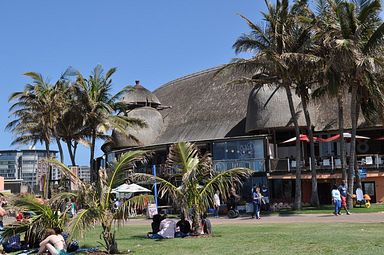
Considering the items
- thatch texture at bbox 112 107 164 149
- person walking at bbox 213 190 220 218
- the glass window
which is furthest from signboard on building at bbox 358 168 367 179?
thatch texture at bbox 112 107 164 149

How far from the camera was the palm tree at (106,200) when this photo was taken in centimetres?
1388

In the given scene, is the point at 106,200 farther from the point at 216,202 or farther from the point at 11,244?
the point at 216,202

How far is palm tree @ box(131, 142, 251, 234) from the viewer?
1761 centimetres

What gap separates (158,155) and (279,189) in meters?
12.1

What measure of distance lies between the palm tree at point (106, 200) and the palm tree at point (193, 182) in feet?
8.50

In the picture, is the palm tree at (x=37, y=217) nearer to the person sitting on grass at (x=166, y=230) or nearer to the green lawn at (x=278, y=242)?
the green lawn at (x=278, y=242)

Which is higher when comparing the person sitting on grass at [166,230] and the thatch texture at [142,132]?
the thatch texture at [142,132]

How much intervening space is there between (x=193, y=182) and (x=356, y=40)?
45.9 feet

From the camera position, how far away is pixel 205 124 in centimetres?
4353

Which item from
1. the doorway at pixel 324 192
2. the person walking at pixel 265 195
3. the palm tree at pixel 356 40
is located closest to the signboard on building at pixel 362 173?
the doorway at pixel 324 192

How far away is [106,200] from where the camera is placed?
46.9 feet

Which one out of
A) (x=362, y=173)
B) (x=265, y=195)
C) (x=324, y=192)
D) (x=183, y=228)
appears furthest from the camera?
(x=324, y=192)

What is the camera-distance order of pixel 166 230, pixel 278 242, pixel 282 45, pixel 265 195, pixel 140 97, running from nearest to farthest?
pixel 278 242
pixel 166 230
pixel 282 45
pixel 265 195
pixel 140 97

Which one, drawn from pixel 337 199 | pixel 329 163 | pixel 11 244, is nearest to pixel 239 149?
pixel 329 163
